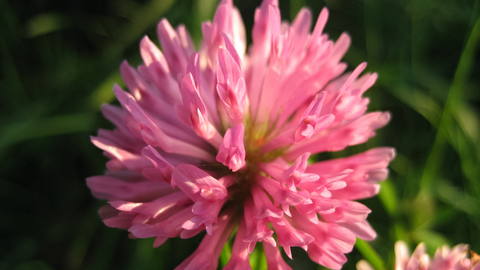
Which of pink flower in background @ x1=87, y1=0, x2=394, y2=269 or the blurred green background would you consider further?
the blurred green background

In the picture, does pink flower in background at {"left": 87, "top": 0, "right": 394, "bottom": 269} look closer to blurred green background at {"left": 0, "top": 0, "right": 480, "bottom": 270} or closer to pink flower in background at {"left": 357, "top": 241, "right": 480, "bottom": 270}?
pink flower in background at {"left": 357, "top": 241, "right": 480, "bottom": 270}

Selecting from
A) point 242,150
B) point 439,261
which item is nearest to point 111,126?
point 242,150

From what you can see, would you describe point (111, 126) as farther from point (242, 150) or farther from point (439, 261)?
point (439, 261)

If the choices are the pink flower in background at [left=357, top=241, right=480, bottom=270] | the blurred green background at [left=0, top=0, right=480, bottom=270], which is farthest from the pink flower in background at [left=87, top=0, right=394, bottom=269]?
the blurred green background at [left=0, top=0, right=480, bottom=270]

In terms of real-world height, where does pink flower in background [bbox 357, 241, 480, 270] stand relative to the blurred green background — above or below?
below

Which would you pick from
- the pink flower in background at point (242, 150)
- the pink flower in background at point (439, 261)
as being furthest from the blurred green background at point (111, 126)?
the pink flower in background at point (242, 150)

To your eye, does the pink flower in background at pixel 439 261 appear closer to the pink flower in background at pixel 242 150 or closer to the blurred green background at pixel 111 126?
the pink flower in background at pixel 242 150

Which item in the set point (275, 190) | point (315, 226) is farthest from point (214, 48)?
point (315, 226)
